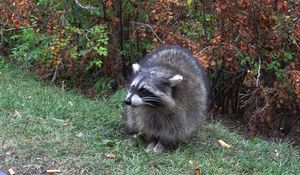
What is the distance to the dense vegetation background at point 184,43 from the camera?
6828mm

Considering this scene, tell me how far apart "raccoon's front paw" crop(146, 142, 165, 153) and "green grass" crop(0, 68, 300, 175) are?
68mm

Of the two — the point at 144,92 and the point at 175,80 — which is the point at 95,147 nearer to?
the point at 144,92

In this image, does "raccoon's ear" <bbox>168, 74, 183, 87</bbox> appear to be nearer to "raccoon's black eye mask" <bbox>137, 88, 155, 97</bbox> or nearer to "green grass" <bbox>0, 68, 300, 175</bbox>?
"raccoon's black eye mask" <bbox>137, 88, 155, 97</bbox>

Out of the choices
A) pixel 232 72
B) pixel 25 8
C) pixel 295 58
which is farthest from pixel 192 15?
pixel 25 8

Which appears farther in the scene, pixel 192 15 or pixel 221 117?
pixel 221 117

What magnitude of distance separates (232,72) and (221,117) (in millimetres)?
753

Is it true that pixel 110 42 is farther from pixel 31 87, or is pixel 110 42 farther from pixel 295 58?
pixel 295 58

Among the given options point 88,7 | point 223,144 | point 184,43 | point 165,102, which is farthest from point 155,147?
point 88,7

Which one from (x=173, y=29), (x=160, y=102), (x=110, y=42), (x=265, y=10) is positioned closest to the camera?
(x=160, y=102)

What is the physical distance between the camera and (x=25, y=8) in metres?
7.71

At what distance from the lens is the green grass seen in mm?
4883

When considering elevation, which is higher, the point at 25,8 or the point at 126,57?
the point at 25,8

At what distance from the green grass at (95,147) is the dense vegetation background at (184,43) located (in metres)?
0.95

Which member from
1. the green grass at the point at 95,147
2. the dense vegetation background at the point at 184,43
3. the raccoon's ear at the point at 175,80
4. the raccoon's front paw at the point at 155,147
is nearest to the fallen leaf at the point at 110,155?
A: the green grass at the point at 95,147
